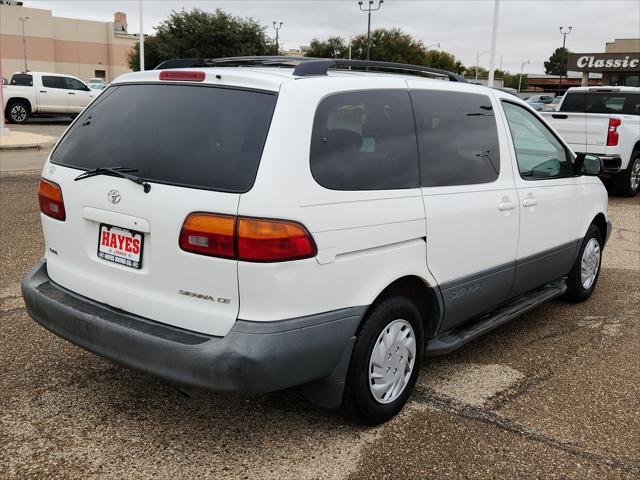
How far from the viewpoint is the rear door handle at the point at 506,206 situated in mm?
3854

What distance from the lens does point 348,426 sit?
10.7 ft

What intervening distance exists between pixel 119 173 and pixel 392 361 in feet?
5.25

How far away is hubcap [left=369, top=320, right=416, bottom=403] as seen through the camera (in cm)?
313

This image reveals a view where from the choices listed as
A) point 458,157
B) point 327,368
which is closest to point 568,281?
point 458,157

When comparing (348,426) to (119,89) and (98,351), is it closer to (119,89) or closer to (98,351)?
(98,351)

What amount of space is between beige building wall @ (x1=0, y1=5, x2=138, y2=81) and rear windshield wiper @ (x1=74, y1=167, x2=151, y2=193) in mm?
71997

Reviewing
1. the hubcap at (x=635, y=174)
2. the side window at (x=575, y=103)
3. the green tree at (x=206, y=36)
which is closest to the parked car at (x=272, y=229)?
the hubcap at (x=635, y=174)

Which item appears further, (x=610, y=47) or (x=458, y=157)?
(x=610, y=47)

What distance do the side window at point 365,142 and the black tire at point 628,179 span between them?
919cm

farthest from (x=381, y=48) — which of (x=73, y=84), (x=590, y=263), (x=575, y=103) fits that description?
(x=590, y=263)

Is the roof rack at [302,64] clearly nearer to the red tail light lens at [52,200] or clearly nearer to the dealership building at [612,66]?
the red tail light lens at [52,200]

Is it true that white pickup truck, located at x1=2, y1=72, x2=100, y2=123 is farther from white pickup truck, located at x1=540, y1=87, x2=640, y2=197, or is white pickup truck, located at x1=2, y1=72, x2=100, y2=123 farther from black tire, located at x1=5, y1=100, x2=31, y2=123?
white pickup truck, located at x1=540, y1=87, x2=640, y2=197

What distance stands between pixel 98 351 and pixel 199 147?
1056 millimetres

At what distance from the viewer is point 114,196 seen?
2924mm
